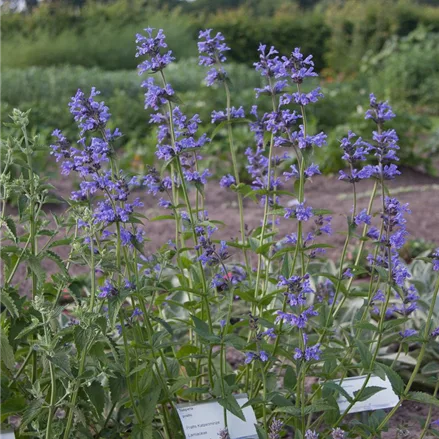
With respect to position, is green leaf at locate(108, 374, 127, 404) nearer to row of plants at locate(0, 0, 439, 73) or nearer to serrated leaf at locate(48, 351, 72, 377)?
serrated leaf at locate(48, 351, 72, 377)

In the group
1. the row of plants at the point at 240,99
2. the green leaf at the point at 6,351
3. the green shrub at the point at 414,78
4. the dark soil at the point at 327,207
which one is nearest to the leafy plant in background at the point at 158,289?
the green leaf at the point at 6,351

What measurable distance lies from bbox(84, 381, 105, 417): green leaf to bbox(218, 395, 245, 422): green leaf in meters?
0.32

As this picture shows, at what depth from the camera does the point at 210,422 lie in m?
2.24

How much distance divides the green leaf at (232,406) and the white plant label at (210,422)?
0.08m

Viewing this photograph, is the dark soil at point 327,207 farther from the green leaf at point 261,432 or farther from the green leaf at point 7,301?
the green leaf at point 7,301

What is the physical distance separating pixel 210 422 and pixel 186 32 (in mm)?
15437

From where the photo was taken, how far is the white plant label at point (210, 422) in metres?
2.21

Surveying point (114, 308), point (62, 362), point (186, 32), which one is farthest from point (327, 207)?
point (186, 32)

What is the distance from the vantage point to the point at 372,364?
2.18 metres

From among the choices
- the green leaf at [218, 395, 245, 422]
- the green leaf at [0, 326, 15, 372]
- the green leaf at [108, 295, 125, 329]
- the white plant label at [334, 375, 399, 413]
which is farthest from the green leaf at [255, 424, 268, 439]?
the green leaf at [0, 326, 15, 372]

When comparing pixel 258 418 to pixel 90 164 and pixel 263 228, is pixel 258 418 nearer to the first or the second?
pixel 263 228

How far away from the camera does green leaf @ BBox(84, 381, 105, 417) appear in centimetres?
214

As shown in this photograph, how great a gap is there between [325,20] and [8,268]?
17814 mm

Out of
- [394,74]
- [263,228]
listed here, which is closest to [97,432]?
[263,228]
